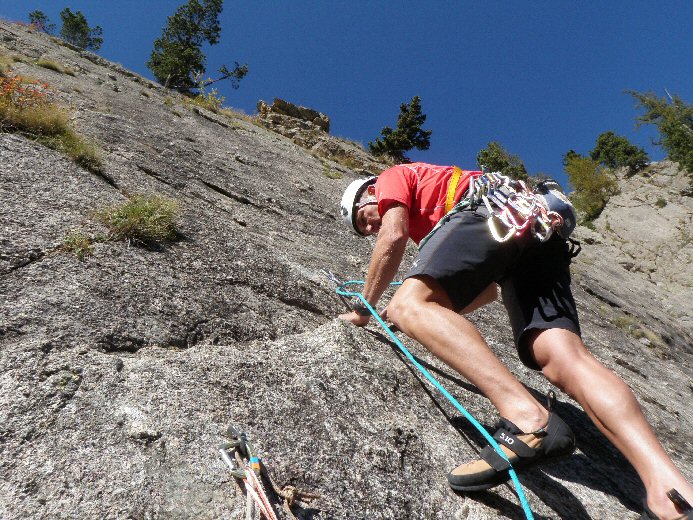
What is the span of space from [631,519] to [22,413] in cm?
281

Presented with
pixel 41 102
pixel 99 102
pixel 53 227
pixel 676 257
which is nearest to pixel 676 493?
pixel 53 227

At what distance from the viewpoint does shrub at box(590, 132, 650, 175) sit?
3356 centimetres

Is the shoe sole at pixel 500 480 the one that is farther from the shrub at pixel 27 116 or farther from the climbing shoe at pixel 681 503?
the shrub at pixel 27 116

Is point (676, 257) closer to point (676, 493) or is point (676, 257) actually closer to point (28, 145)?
point (676, 493)

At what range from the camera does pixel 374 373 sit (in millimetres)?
2570

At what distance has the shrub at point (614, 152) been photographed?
3356 centimetres

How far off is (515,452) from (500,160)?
3814 cm

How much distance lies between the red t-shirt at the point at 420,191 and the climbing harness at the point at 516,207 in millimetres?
79

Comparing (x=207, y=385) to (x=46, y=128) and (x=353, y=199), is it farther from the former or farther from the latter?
(x=46, y=128)

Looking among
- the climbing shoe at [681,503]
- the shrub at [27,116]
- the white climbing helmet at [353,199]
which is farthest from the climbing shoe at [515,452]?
the shrub at [27,116]

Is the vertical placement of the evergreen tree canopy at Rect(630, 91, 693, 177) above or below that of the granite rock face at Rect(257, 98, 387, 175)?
above

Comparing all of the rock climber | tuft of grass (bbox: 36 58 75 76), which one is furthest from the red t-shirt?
tuft of grass (bbox: 36 58 75 76)

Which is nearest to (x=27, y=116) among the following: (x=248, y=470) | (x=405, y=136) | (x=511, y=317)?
(x=248, y=470)

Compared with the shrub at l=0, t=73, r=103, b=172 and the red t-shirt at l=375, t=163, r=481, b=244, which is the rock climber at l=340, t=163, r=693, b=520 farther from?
the shrub at l=0, t=73, r=103, b=172
